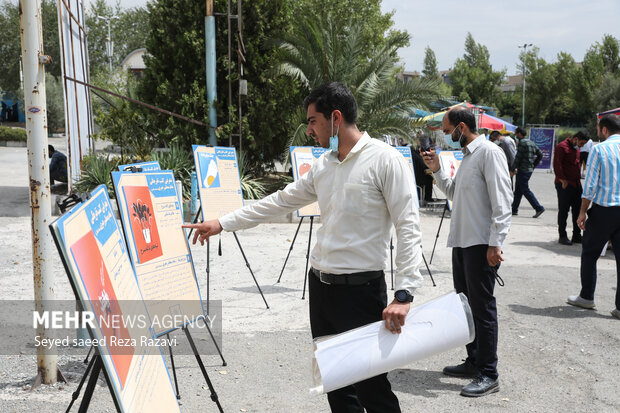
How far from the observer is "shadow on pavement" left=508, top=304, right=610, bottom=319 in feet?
20.8

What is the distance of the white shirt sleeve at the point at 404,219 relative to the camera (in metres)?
2.90

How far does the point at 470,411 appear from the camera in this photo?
4.06 metres

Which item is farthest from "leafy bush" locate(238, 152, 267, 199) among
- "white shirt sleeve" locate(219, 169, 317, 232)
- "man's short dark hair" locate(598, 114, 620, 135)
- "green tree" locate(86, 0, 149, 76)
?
"green tree" locate(86, 0, 149, 76)

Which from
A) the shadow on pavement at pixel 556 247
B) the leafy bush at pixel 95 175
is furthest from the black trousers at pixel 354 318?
the leafy bush at pixel 95 175

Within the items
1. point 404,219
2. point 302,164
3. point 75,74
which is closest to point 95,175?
point 75,74

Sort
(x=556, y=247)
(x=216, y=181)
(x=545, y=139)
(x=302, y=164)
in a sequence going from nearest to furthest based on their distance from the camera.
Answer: (x=216, y=181), (x=302, y=164), (x=556, y=247), (x=545, y=139)

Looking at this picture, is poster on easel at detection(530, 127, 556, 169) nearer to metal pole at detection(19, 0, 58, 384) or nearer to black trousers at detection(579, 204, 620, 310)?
black trousers at detection(579, 204, 620, 310)

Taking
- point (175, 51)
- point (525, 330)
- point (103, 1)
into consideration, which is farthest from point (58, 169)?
point (103, 1)

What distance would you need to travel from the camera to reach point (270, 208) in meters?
3.63

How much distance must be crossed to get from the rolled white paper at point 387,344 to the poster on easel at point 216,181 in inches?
134

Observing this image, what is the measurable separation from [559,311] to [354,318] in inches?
169

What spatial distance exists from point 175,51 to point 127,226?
10.9 meters

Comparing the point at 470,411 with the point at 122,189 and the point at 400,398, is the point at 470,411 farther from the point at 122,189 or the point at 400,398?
the point at 122,189

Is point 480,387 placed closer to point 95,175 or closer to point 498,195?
point 498,195
